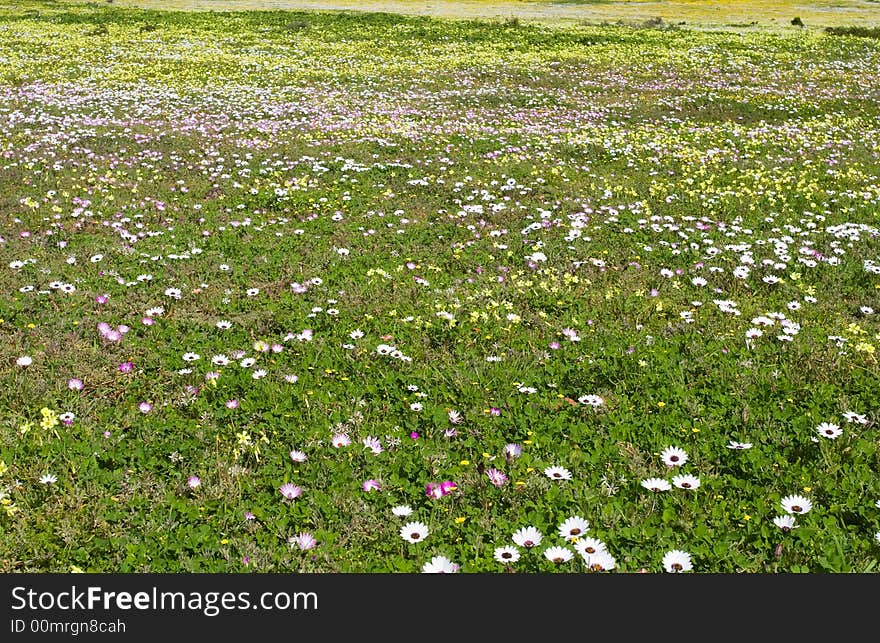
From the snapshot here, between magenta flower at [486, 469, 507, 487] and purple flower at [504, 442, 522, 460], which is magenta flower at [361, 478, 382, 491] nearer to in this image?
magenta flower at [486, 469, 507, 487]

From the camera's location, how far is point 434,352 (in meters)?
5.73

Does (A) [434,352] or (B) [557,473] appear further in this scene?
(A) [434,352]

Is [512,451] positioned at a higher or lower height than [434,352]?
lower

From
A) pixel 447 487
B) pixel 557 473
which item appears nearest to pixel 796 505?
pixel 557 473

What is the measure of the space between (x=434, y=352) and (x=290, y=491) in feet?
7.06

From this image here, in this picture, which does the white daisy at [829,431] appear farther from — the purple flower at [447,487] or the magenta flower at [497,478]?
the purple flower at [447,487]

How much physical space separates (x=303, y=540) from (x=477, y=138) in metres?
12.8

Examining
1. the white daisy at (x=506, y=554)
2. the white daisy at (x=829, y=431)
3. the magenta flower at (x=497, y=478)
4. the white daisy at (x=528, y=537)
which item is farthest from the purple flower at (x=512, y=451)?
the white daisy at (x=829, y=431)

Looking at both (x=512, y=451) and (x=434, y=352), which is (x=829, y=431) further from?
(x=434, y=352)

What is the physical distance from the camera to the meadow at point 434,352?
369cm

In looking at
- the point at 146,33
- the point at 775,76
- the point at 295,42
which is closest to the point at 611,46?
the point at 775,76

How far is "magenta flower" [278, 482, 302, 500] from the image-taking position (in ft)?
12.8

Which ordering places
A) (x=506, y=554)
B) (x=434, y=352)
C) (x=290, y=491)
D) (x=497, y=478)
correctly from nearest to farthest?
(x=506, y=554) < (x=290, y=491) < (x=497, y=478) < (x=434, y=352)

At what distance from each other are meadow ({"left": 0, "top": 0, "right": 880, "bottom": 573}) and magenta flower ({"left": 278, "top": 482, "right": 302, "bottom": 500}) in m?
0.01
